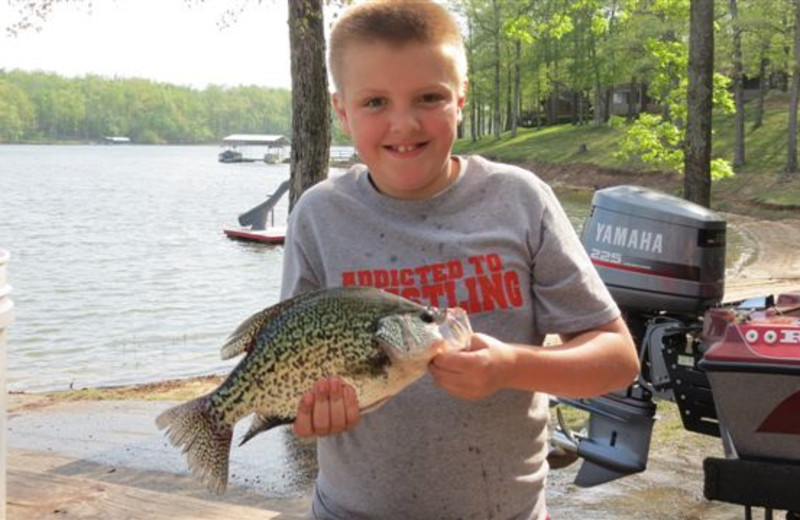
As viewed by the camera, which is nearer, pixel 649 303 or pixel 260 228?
pixel 649 303

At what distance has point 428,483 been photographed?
6.54 ft

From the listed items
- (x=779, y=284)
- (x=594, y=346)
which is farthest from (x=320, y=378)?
(x=779, y=284)

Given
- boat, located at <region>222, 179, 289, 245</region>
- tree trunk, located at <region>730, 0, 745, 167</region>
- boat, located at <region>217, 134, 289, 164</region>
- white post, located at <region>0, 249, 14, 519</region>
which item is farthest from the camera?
boat, located at <region>217, 134, 289, 164</region>

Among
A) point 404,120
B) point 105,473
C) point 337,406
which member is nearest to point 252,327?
point 337,406

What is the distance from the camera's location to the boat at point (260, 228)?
107 feet

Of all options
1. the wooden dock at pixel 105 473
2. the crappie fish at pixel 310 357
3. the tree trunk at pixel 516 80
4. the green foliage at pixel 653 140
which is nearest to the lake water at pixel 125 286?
the wooden dock at pixel 105 473

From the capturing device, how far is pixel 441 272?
2.05 m

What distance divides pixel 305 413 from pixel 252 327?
254 mm

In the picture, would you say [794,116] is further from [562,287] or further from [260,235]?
[562,287]

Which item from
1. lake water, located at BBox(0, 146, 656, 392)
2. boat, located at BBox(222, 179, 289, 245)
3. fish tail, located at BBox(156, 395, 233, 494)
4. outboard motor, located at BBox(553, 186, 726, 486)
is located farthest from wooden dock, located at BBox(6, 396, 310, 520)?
boat, located at BBox(222, 179, 289, 245)

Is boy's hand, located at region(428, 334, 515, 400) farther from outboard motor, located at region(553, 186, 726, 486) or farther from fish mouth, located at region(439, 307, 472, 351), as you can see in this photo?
outboard motor, located at region(553, 186, 726, 486)

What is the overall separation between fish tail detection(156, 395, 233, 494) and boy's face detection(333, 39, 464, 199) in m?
0.63

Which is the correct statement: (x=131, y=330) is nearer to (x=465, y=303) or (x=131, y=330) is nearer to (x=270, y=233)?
(x=270, y=233)

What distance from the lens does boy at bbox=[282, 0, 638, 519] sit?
198cm
